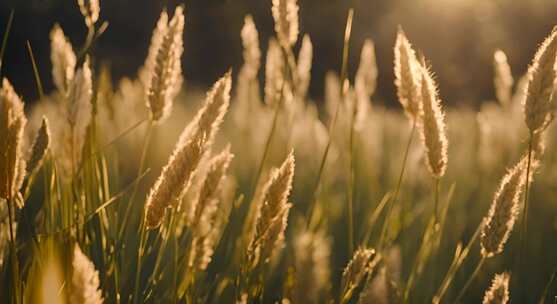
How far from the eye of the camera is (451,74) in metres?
14.8

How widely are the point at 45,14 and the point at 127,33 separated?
2.09 m

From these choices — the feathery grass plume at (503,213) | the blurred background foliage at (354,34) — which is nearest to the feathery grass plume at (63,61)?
the feathery grass plume at (503,213)

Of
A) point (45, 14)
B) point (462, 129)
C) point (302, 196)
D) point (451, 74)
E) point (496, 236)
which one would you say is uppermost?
point (45, 14)

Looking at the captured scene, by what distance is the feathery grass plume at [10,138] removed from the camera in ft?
3.36

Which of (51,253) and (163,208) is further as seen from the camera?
(51,253)

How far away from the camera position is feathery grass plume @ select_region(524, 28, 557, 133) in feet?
3.82

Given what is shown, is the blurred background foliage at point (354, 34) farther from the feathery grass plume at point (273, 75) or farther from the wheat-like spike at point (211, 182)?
the wheat-like spike at point (211, 182)

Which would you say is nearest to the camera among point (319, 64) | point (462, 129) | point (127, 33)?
point (462, 129)

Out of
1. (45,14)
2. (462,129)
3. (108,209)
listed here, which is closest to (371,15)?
(45,14)

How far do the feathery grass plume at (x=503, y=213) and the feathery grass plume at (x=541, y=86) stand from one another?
0.29 ft

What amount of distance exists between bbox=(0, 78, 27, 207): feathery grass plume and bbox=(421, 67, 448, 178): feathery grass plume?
2.25 feet

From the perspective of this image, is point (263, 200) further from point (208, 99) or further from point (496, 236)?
point (496, 236)

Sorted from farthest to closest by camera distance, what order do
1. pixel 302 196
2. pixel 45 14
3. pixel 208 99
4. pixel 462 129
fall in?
1. pixel 45 14
2. pixel 462 129
3. pixel 302 196
4. pixel 208 99

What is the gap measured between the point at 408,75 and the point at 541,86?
0.84 feet
